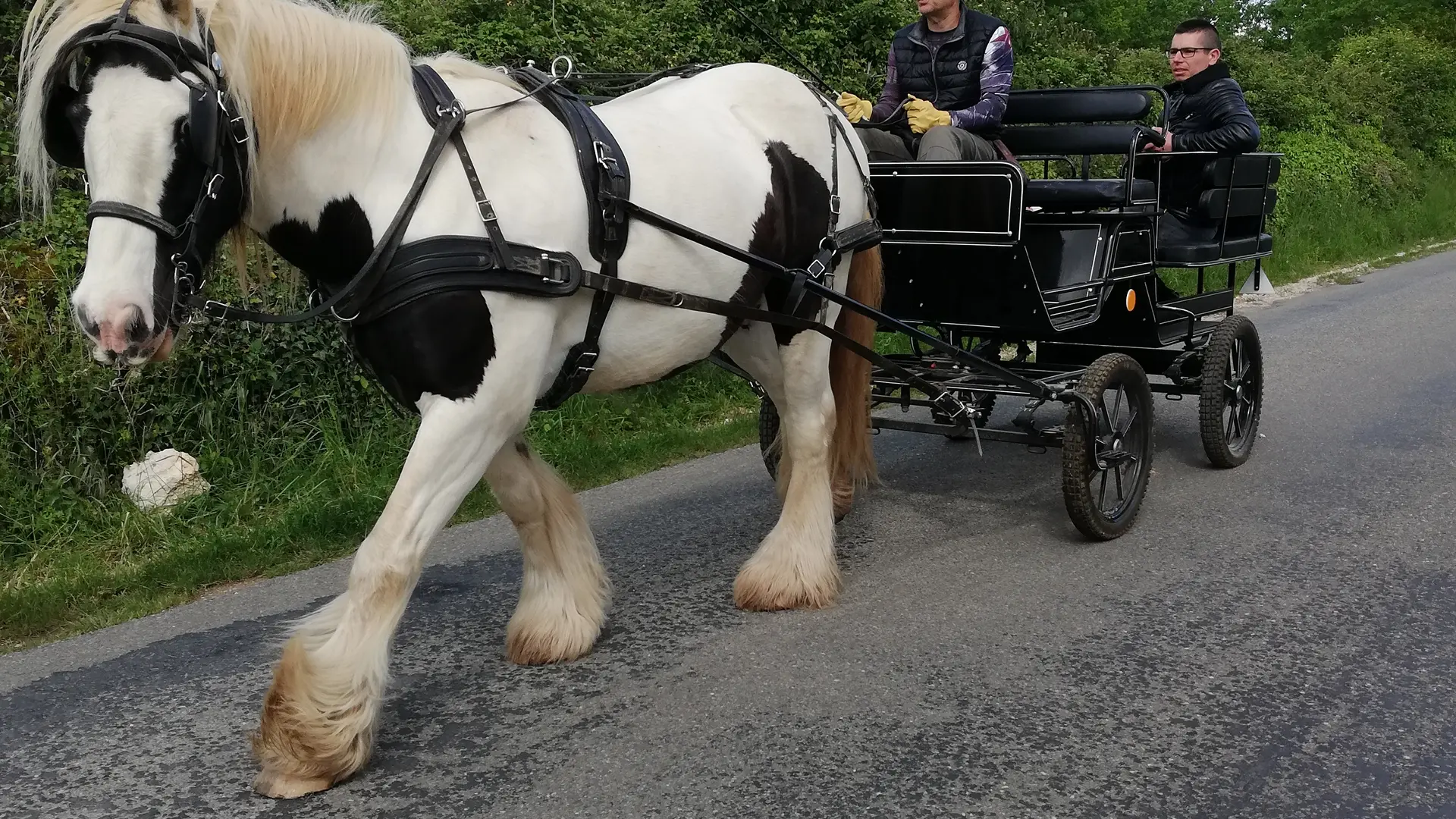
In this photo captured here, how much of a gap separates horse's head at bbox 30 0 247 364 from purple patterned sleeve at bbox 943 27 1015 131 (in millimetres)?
3306

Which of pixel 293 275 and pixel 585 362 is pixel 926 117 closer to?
pixel 585 362

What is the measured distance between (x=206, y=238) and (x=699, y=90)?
178cm

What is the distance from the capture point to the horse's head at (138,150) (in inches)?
97.6

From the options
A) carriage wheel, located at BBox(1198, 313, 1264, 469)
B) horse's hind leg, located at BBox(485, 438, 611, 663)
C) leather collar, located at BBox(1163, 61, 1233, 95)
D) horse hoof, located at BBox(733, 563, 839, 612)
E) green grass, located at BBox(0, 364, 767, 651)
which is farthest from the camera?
leather collar, located at BBox(1163, 61, 1233, 95)

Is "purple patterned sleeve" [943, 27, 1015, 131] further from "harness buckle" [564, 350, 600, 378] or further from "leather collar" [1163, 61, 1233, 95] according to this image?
"harness buckle" [564, 350, 600, 378]

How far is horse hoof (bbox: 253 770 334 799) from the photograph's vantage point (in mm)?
2844

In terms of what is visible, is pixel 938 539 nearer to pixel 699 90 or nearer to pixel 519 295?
pixel 699 90

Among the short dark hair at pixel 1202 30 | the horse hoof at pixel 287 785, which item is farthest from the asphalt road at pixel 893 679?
the short dark hair at pixel 1202 30

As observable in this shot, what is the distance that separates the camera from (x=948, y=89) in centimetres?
528

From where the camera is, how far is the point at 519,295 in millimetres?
3029

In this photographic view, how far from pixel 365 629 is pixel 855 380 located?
223cm

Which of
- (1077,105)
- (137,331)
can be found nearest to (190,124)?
(137,331)

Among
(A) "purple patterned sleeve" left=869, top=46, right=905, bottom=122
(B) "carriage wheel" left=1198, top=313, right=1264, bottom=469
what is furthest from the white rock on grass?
(B) "carriage wheel" left=1198, top=313, right=1264, bottom=469

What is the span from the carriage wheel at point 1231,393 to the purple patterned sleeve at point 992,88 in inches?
58.1
